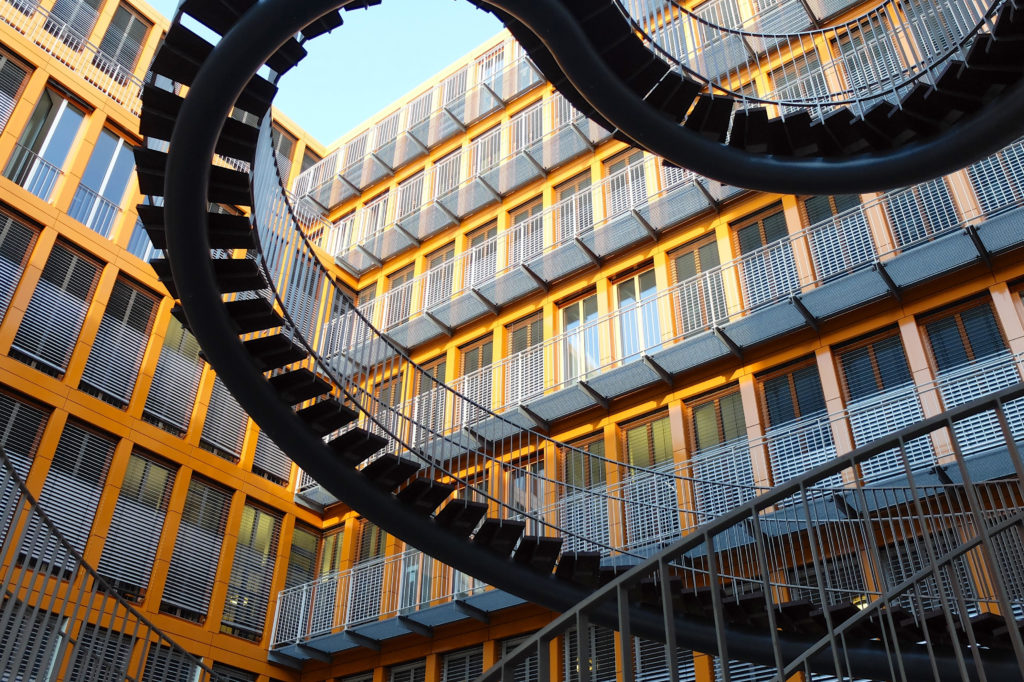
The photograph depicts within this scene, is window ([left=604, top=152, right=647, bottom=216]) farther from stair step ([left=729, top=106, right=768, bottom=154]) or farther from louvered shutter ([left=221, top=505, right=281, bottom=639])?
louvered shutter ([left=221, top=505, right=281, bottom=639])

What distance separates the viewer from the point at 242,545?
19.8 m

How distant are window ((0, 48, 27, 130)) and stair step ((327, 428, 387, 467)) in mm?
12861

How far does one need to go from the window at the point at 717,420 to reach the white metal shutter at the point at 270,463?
402 inches

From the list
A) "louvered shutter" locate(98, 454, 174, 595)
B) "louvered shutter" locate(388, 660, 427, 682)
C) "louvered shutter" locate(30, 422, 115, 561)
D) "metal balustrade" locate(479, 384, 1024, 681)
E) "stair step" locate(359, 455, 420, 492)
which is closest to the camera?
"metal balustrade" locate(479, 384, 1024, 681)

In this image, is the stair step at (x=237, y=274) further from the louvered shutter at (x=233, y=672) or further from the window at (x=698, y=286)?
the louvered shutter at (x=233, y=672)

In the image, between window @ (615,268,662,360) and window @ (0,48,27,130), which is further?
window @ (0,48,27,130)

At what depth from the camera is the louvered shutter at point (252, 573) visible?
62.4 ft

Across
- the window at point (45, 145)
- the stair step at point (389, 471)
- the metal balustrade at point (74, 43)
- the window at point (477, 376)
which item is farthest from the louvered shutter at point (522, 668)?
the metal balustrade at point (74, 43)

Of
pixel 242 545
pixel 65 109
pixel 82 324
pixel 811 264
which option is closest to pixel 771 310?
pixel 811 264

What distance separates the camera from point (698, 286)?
58.3ft

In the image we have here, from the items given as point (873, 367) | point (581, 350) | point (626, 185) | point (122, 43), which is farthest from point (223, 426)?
point (873, 367)

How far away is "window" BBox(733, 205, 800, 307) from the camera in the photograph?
16.3 meters

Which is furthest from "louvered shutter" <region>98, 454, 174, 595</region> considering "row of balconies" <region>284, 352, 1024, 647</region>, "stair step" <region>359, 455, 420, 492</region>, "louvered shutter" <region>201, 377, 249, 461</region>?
"stair step" <region>359, 455, 420, 492</region>

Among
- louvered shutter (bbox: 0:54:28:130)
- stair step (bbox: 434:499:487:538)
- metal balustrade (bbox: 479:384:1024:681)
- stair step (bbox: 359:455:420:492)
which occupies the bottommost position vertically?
metal balustrade (bbox: 479:384:1024:681)
